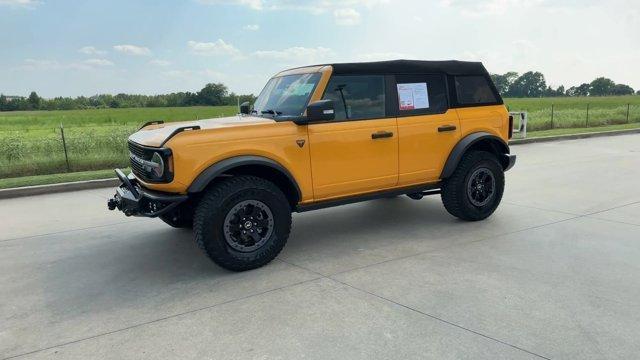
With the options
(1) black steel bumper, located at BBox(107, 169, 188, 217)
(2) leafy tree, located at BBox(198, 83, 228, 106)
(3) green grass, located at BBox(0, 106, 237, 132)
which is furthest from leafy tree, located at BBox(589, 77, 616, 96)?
(1) black steel bumper, located at BBox(107, 169, 188, 217)

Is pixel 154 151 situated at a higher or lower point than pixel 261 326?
higher

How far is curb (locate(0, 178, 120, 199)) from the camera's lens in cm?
875

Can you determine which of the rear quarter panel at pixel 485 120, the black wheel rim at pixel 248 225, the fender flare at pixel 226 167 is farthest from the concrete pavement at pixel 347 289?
the rear quarter panel at pixel 485 120

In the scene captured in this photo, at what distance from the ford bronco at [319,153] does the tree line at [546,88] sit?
262 ft

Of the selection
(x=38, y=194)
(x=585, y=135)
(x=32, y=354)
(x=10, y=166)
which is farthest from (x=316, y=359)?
(x=585, y=135)

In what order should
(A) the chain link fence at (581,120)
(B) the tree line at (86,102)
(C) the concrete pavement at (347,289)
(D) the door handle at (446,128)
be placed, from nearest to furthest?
(C) the concrete pavement at (347,289)
(D) the door handle at (446,128)
(A) the chain link fence at (581,120)
(B) the tree line at (86,102)

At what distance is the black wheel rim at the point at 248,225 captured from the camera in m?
4.50

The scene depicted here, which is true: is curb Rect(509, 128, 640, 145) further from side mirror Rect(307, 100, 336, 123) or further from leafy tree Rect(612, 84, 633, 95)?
leafy tree Rect(612, 84, 633, 95)

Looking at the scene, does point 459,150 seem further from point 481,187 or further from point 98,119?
point 98,119

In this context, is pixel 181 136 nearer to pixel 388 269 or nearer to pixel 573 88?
pixel 388 269

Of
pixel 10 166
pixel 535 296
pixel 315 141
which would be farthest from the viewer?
pixel 10 166

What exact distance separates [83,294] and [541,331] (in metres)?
3.59

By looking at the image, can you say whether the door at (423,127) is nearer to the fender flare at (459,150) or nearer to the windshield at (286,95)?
the fender flare at (459,150)

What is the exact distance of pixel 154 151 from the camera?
4.35 m
